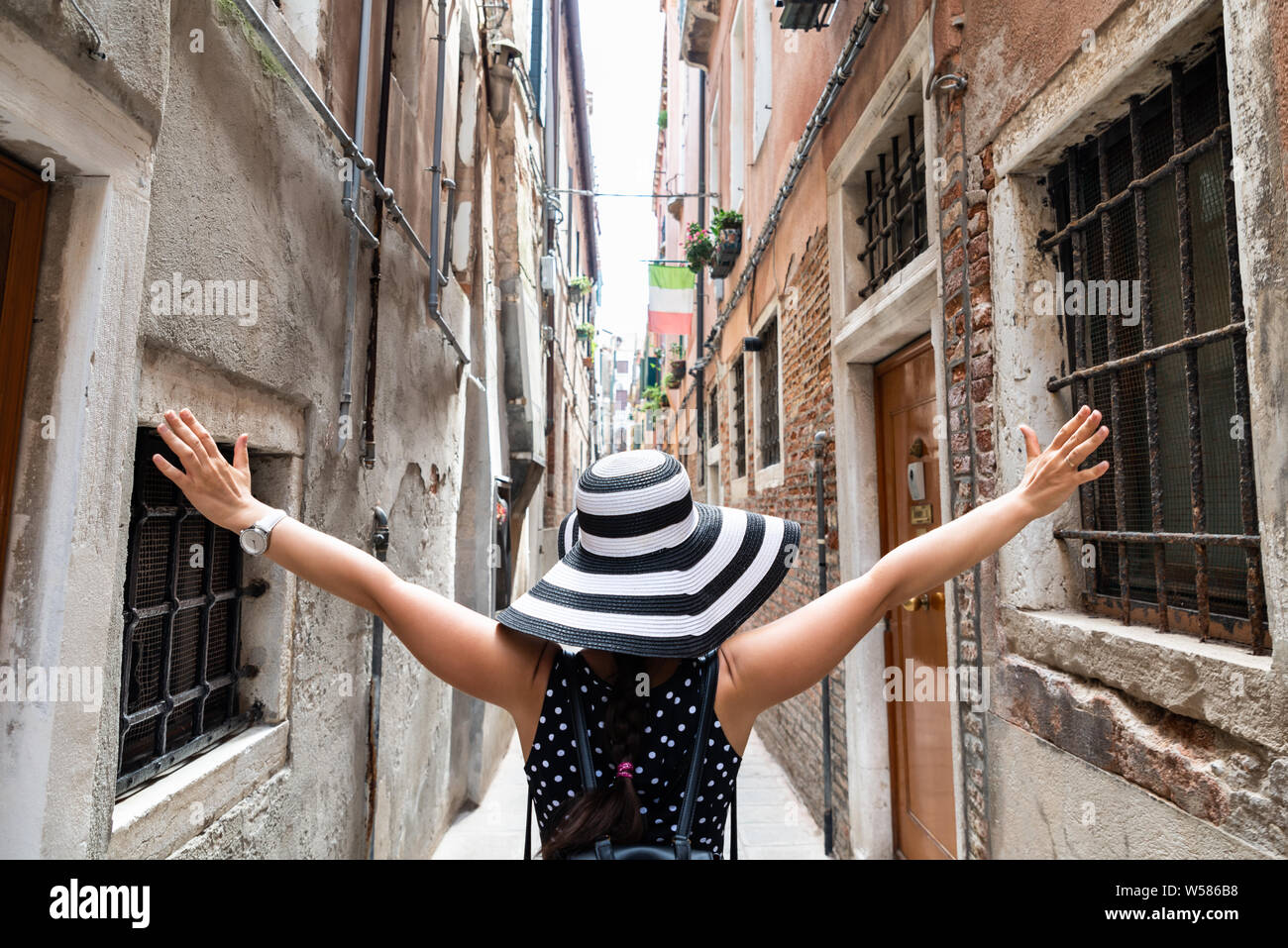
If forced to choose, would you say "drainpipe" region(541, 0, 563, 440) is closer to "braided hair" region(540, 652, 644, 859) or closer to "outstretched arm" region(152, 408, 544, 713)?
"outstretched arm" region(152, 408, 544, 713)

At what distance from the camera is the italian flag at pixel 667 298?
11641mm

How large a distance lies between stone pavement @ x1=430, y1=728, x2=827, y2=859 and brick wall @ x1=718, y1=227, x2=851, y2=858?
0.11m

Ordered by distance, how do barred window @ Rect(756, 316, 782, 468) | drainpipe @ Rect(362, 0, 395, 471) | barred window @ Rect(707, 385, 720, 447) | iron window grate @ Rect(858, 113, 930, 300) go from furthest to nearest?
barred window @ Rect(707, 385, 720, 447), barred window @ Rect(756, 316, 782, 468), iron window grate @ Rect(858, 113, 930, 300), drainpipe @ Rect(362, 0, 395, 471)

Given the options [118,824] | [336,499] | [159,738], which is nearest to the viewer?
[118,824]

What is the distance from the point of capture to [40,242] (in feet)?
4.79

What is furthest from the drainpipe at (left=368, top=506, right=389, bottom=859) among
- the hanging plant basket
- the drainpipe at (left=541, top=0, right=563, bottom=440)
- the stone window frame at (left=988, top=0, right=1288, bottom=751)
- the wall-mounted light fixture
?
the drainpipe at (left=541, top=0, right=563, bottom=440)

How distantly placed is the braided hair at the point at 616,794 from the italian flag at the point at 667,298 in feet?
35.3

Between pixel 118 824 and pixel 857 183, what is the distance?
4.41 meters

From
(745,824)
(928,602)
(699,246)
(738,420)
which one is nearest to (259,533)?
(928,602)

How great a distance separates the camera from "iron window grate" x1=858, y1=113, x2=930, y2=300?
11.6 feet

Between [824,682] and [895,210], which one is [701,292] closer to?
[895,210]

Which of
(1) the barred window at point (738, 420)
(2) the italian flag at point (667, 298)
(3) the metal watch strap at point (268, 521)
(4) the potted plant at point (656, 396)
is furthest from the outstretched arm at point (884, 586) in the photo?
(4) the potted plant at point (656, 396)
